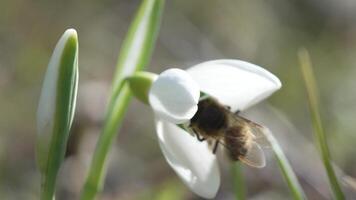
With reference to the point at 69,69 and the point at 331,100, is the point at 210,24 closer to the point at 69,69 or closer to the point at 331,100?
the point at 331,100

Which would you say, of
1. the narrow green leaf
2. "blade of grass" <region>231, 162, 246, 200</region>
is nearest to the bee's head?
"blade of grass" <region>231, 162, 246, 200</region>

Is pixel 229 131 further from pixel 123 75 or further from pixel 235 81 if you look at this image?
pixel 123 75

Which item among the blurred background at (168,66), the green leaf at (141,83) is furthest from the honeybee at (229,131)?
the blurred background at (168,66)

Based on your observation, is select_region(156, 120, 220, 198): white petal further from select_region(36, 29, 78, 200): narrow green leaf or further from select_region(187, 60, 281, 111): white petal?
select_region(36, 29, 78, 200): narrow green leaf

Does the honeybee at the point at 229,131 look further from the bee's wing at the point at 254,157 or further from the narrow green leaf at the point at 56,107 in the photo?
the narrow green leaf at the point at 56,107

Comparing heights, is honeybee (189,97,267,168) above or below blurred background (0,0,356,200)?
above

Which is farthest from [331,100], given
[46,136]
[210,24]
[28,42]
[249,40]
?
[46,136]
